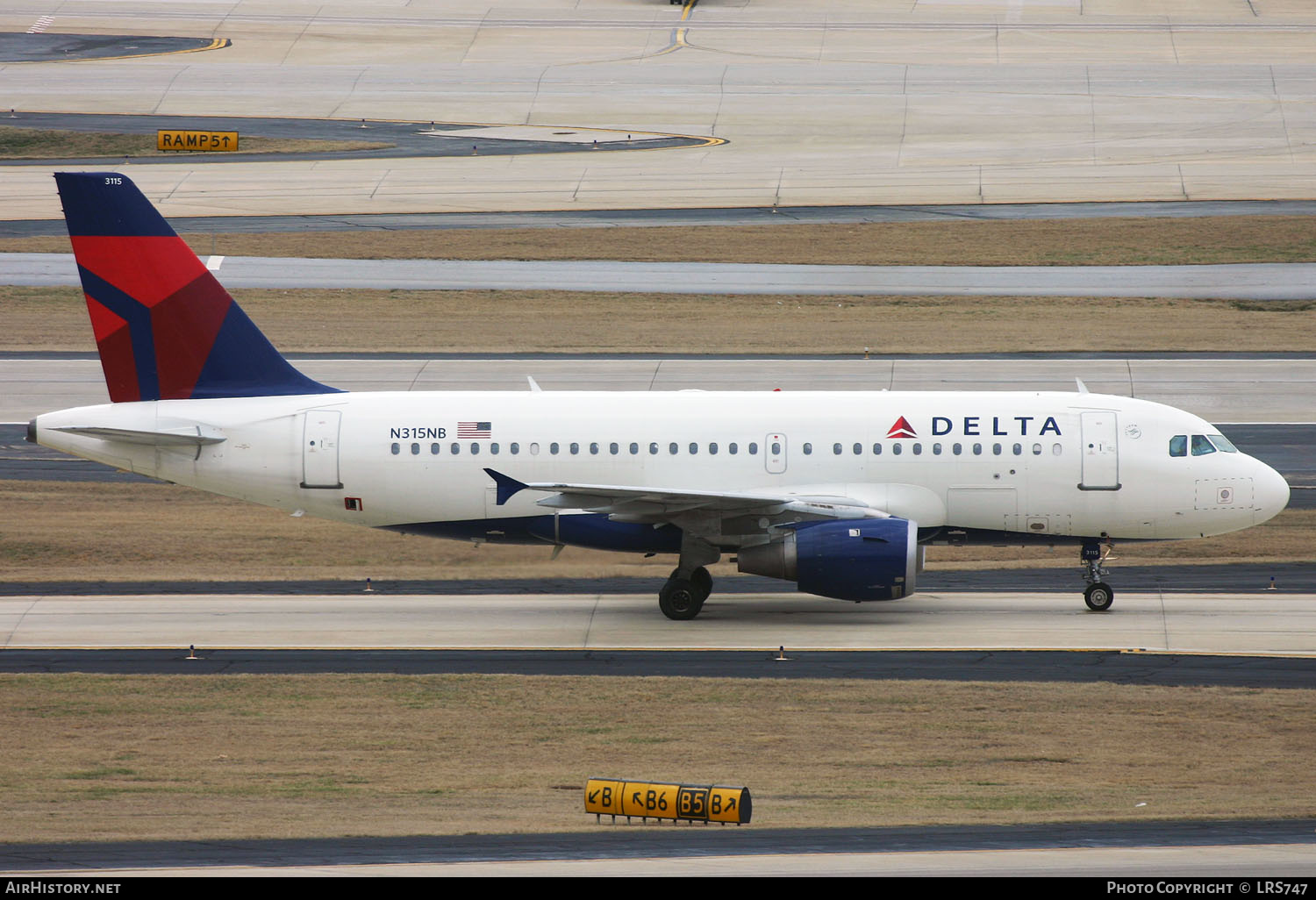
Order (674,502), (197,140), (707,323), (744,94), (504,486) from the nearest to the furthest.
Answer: (504,486), (674,502), (707,323), (197,140), (744,94)

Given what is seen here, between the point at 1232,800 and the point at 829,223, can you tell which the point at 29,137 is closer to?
the point at 829,223

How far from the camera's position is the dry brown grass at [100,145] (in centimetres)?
6631

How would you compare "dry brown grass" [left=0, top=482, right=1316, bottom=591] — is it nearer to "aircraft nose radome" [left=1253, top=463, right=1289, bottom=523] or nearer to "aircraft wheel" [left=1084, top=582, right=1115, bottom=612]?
"aircraft wheel" [left=1084, top=582, right=1115, bottom=612]

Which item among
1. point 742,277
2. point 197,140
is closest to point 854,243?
point 742,277

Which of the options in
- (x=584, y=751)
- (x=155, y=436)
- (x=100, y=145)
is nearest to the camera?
(x=584, y=751)

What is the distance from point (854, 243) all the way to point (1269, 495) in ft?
95.1

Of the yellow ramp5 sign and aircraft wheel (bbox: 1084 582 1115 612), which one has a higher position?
aircraft wheel (bbox: 1084 582 1115 612)

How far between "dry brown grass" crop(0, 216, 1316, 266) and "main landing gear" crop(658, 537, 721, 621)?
27166mm

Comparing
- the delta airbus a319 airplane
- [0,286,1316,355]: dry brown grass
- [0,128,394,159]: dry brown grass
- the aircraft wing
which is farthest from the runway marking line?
[0,128,394,159]: dry brown grass

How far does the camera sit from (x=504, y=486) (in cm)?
2803

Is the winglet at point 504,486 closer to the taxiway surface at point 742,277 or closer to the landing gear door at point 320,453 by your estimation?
the landing gear door at point 320,453

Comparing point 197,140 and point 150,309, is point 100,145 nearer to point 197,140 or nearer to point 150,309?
point 197,140

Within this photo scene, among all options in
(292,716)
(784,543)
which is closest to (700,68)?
(784,543)

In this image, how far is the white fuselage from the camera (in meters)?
29.6
